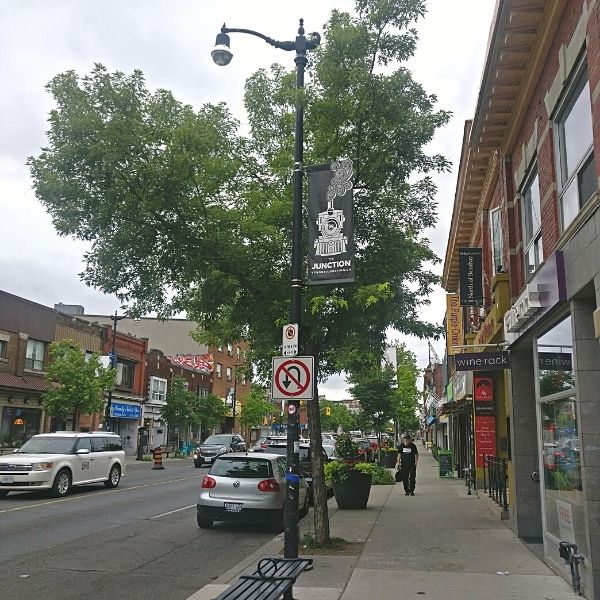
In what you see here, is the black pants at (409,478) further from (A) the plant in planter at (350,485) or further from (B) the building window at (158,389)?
(B) the building window at (158,389)

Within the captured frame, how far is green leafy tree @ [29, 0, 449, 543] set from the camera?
34.1ft

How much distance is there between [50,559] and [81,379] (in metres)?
21.9

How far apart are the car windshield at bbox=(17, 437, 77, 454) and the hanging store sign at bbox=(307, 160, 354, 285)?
12204mm

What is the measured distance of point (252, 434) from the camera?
75.9 metres

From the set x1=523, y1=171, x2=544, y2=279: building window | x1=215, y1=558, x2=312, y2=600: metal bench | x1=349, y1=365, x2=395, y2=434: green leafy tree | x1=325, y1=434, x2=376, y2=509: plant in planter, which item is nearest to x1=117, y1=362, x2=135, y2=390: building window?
x1=349, y1=365, x2=395, y2=434: green leafy tree

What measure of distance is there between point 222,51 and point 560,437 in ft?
22.5

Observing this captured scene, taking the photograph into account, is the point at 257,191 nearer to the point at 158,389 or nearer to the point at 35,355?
the point at 35,355

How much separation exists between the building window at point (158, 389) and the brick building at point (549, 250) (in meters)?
38.4

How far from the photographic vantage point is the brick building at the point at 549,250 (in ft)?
22.7

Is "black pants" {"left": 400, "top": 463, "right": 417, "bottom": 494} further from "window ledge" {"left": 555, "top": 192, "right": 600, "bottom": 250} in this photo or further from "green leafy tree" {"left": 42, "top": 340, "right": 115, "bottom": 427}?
"green leafy tree" {"left": 42, "top": 340, "right": 115, "bottom": 427}

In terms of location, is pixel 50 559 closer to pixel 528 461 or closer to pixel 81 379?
pixel 528 461

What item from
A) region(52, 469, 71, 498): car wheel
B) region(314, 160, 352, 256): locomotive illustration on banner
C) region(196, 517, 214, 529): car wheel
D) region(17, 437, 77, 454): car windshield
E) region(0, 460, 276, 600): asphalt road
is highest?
region(314, 160, 352, 256): locomotive illustration on banner

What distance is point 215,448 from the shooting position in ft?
107

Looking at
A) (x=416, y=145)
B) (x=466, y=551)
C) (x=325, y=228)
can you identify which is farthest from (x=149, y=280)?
(x=466, y=551)
